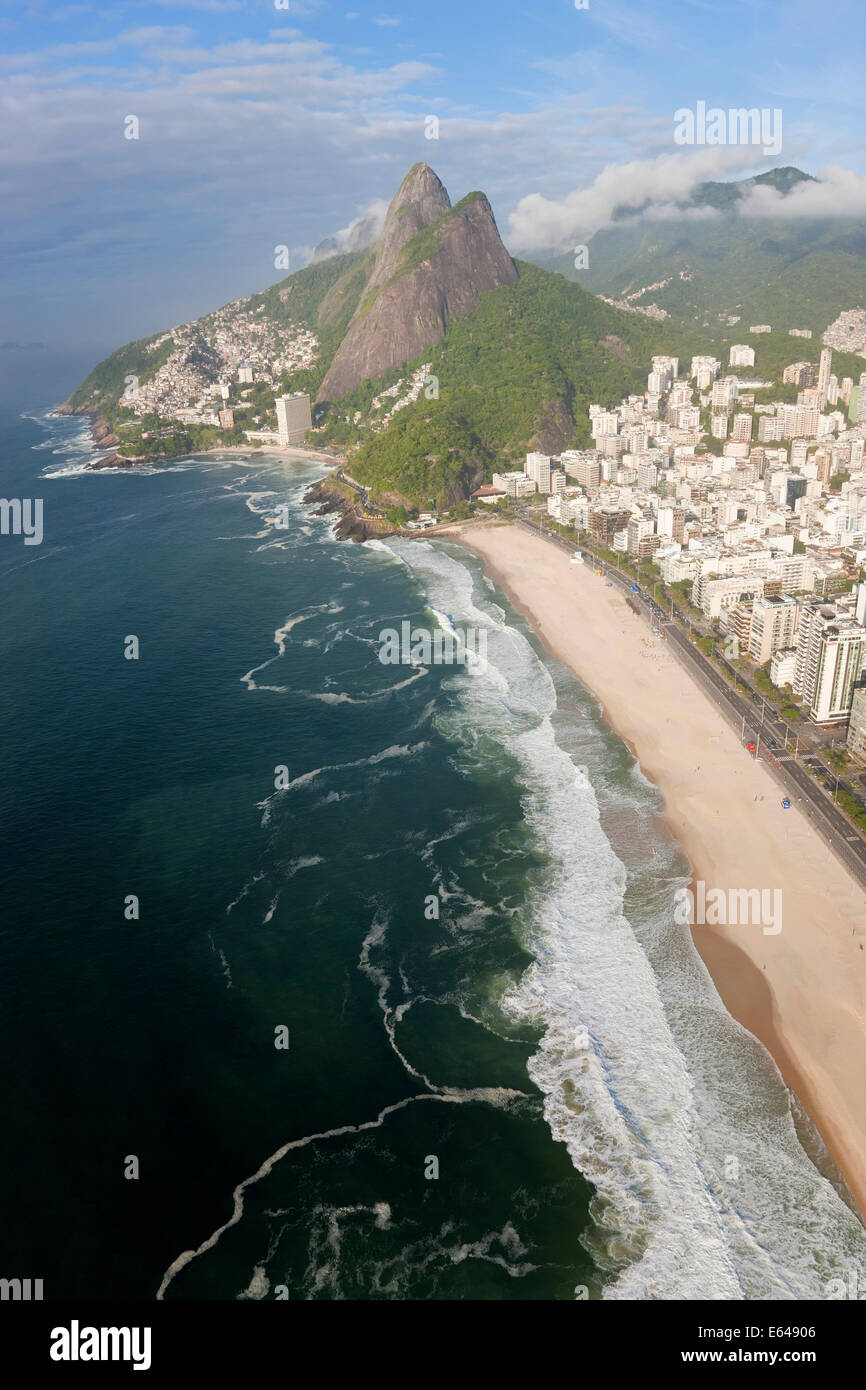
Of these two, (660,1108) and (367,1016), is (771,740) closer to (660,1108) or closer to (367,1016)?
(660,1108)

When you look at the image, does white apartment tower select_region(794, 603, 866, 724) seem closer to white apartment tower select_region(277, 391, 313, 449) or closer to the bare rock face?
white apartment tower select_region(277, 391, 313, 449)

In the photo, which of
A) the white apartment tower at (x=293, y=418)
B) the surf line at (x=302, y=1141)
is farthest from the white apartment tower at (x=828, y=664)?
the white apartment tower at (x=293, y=418)

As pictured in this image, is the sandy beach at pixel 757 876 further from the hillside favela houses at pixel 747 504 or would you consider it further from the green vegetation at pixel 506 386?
the green vegetation at pixel 506 386

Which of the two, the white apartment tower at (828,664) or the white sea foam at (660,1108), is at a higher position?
the white apartment tower at (828,664)

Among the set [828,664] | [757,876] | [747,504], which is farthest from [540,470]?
[757,876]

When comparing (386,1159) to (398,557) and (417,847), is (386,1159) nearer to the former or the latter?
(417,847)

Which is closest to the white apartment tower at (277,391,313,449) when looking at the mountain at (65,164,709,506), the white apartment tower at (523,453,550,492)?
the mountain at (65,164,709,506)
